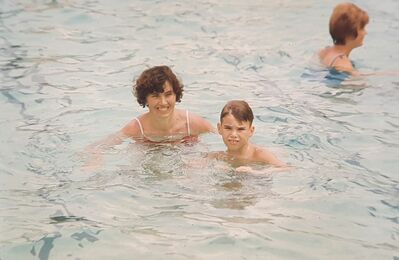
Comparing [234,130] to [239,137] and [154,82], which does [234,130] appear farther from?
[154,82]

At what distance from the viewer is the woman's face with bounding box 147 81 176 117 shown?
5.18m

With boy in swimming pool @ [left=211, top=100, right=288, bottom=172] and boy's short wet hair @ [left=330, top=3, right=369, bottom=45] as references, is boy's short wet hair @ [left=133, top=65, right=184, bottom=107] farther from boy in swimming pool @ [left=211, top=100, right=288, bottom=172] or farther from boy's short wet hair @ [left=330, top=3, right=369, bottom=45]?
boy's short wet hair @ [left=330, top=3, right=369, bottom=45]

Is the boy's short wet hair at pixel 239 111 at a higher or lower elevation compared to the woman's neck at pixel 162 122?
higher

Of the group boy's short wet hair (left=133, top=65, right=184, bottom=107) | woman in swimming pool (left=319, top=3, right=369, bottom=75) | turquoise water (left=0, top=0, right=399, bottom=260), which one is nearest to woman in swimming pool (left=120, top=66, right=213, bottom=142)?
boy's short wet hair (left=133, top=65, right=184, bottom=107)

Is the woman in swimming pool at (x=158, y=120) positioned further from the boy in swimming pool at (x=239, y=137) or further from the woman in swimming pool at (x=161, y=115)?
the boy in swimming pool at (x=239, y=137)

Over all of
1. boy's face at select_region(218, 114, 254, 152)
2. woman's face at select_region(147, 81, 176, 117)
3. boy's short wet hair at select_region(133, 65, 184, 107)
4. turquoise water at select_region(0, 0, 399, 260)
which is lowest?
turquoise water at select_region(0, 0, 399, 260)

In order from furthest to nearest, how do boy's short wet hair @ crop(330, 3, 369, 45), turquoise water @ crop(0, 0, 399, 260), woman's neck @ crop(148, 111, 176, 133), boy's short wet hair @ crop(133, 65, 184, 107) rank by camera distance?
boy's short wet hair @ crop(330, 3, 369, 45)
woman's neck @ crop(148, 111, 176, 133)
boy's short wet hair @ crop(133, 65, 184, 107)
turquoise water @ crop(0, 0, 399, 260)

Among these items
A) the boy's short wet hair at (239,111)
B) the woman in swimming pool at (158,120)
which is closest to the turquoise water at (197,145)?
the woman in swimming pool at (158,120)

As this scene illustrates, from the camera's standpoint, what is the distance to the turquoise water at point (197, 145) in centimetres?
387

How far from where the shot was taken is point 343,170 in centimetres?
498

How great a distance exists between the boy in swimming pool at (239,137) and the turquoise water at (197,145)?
5.8 inches

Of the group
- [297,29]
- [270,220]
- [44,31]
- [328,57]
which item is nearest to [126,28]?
[44,31]

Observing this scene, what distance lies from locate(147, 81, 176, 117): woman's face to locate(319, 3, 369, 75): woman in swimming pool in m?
2.57

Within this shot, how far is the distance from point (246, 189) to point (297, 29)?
200 inches
